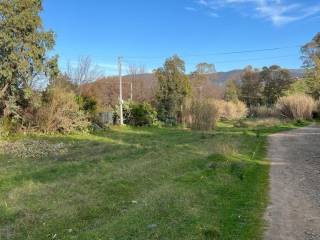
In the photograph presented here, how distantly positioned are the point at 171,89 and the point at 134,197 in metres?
25.6

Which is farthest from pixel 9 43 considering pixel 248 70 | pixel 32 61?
pixel 248 70

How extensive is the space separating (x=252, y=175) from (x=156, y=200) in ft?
12.3

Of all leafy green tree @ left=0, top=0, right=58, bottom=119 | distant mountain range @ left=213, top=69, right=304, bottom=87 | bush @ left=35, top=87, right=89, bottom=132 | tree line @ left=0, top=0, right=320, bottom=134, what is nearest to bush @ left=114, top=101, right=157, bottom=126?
tree line @ left=0, top=0, right=320, bottom=134

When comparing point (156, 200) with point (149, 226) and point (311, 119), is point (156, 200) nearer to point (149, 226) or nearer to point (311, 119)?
point (149, 226)

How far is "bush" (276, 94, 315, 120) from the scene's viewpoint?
36.1 metres

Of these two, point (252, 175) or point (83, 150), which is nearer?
point (252, 175)

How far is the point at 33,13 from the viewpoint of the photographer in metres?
20.2

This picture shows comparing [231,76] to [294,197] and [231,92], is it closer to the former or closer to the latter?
[231,92]

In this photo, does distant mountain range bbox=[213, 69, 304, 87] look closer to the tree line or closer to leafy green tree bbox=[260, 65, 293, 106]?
leafy green tree bbox=[260, 65, 293, 106]

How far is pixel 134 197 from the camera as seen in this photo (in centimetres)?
755

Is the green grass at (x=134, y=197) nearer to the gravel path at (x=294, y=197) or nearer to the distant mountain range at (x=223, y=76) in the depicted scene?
the gravel path at (x=294, y=197)

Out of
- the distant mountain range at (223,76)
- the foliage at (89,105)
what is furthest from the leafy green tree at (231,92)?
the foliage at (89,105)

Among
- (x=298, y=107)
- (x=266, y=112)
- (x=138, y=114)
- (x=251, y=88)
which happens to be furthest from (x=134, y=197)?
(x=251, y=88)

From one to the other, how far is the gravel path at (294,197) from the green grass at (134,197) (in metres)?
0.26
